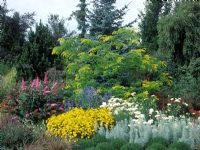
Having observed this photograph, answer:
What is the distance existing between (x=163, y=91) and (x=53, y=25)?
21.0 metres

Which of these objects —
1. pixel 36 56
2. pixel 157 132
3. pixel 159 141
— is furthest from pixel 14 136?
pixel 36 56

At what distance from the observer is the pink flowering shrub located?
12945 mm

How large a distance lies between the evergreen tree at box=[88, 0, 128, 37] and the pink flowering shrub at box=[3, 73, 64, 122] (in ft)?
39.5

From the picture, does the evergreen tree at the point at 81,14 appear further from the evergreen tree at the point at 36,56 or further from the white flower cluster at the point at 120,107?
the white flower cluster at the point at 120,107

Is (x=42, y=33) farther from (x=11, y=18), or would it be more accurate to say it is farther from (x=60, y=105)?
(x=11, y=18)

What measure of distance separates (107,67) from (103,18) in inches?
440

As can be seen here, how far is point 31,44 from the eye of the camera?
2022 centimetres

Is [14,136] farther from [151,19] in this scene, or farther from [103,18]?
[151,19]

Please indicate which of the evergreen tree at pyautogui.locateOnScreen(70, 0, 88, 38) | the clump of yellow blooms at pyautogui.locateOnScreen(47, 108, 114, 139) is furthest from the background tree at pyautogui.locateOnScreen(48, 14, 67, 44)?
the clump of yellow blooms at pyautogui.locateOnScreen(47, 108, 114, 139)

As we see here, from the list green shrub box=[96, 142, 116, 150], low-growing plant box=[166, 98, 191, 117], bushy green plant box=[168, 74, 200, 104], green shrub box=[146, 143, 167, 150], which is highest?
bushy green plant box=[168, 74, 200, 104]

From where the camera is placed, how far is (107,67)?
14.5 meters

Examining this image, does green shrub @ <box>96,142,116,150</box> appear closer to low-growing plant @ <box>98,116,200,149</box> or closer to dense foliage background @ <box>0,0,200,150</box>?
dense foliage background @ <box>0,0,200,150</box>

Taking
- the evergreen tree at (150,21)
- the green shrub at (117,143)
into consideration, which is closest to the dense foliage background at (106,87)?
the green shrub at (117,143)

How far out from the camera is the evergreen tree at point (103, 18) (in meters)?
25.4
